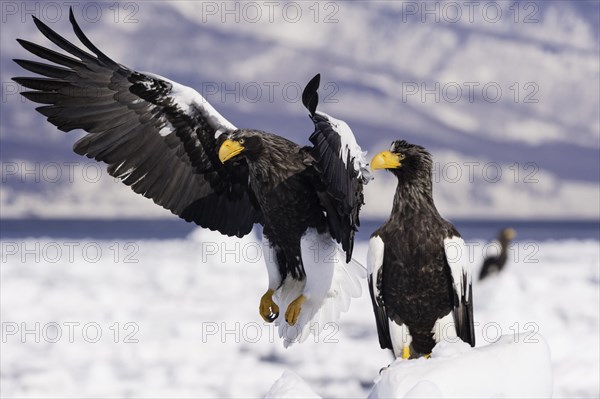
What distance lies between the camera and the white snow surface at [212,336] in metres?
7.94

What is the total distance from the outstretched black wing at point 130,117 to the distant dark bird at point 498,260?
27.0 ft

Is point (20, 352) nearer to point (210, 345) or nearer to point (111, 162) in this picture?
point (210, 345)

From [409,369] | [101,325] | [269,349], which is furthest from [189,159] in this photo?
[101,325]

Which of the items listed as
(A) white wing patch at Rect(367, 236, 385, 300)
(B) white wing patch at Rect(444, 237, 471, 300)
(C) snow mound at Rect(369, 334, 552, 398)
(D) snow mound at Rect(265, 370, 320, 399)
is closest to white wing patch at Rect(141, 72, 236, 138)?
(A) white wing patch at Rect(367, 236, 385, 300)

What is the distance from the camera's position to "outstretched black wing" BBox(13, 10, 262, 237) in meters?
5.34

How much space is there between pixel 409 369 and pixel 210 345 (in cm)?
683

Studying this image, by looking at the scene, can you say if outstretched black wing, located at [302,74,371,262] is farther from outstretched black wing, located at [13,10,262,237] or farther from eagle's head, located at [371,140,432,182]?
outstretched black wing, located at [13,10,262,237]

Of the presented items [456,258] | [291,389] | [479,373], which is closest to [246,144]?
[456,258]

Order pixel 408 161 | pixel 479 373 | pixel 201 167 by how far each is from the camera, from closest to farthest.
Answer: pixel 479 373, pixel 408 161, pixel 201 167

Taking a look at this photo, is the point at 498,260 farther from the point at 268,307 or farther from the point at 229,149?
the point at 229,149

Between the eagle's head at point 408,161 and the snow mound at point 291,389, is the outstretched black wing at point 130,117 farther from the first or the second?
the snow mound at point 291,389

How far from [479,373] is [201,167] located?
273cm

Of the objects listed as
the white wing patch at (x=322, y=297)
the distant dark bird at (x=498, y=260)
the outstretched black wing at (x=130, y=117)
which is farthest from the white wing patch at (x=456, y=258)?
the distant dark bird at (x=498, y=260)

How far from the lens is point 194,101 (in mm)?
5320
